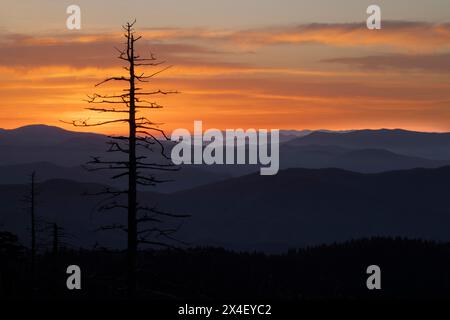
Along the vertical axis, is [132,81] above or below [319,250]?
above

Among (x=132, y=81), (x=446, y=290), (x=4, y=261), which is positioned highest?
(x=132, y=81)

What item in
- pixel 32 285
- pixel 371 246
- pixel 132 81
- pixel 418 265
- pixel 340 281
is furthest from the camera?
pixel 371 246

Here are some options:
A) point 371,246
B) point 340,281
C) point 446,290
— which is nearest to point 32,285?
point 340,281

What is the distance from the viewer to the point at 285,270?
115m

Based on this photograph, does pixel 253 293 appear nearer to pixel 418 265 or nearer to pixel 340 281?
pixel 340 281

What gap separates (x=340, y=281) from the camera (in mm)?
114188

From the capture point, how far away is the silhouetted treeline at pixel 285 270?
89.6 metres

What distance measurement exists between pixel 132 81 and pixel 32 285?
32.8 m

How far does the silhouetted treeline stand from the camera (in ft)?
294
